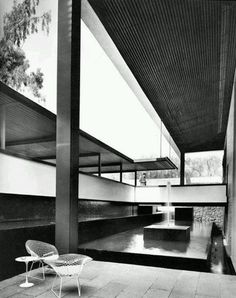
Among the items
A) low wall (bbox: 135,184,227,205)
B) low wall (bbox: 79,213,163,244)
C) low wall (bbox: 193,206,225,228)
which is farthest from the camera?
low wall (bbox: 193,206,225,228)

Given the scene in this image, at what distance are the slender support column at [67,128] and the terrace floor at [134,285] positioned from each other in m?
0.67

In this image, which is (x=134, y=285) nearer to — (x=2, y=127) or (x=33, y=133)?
(x=2, y=127)

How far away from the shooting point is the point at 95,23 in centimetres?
568

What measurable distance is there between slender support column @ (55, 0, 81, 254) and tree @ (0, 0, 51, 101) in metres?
1.36

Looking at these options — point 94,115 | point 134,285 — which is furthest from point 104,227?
point 134,285

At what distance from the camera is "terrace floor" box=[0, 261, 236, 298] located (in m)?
3.37

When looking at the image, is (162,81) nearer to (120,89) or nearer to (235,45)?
(120,89)

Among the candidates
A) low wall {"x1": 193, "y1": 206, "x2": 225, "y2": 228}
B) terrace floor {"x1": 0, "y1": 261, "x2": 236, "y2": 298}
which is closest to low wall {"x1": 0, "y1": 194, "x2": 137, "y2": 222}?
terrace floor {"x1": 0, "y1": 261, "x2": 236, "y2": 298}

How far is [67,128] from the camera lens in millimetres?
4621

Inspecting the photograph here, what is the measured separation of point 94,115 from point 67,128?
5.13 metres

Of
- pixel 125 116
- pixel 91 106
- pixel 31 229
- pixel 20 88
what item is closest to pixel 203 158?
pixel 125 116

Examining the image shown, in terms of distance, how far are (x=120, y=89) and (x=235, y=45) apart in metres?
3.49

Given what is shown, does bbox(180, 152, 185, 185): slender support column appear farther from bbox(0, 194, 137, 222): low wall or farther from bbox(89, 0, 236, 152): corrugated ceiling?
bbox(0, 194, 137, 222): low wall

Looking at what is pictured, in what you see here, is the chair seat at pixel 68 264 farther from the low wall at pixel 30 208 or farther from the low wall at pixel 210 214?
the low wall at pixel 210 214
